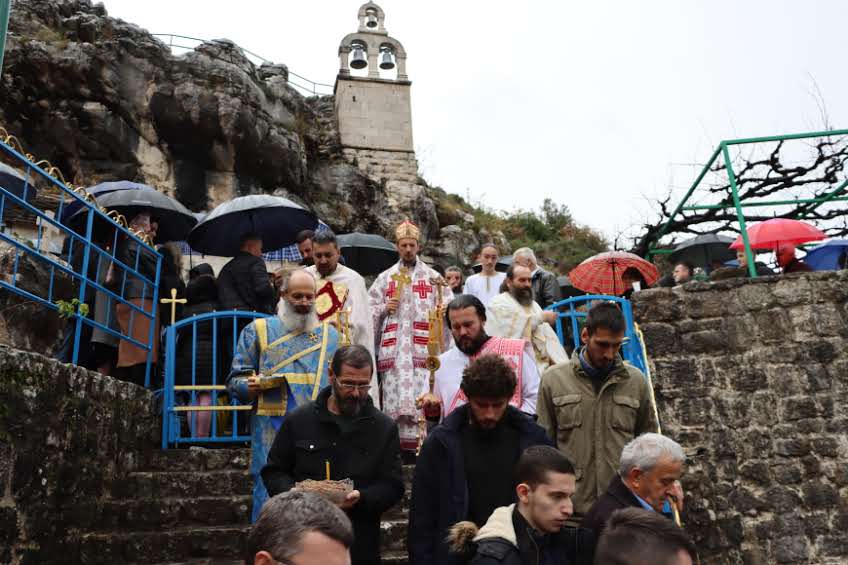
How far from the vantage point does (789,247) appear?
6.73m

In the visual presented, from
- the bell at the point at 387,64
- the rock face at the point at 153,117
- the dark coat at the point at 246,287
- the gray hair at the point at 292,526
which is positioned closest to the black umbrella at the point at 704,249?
the dark coat at the point at 246,287

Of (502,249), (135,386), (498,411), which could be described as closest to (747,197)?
(498,411)

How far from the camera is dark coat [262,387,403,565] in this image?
3.26 m

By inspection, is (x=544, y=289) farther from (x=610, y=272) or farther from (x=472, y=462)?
(x=472, y=462)

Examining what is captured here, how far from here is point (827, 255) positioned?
7.53 m

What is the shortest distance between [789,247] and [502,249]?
16203mm

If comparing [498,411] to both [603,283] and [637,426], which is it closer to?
[637,426]

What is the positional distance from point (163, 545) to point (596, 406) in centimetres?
285

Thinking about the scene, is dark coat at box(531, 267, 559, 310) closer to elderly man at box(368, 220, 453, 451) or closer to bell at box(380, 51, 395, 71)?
elderly man at box(368, 220, 453, 451)

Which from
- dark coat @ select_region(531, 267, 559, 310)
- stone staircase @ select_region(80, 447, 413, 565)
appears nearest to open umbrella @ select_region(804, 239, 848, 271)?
dark coat @ select_region(531, 267, 559, 310)

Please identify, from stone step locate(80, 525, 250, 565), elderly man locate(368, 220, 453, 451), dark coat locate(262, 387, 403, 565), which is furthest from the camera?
elderly man locate(368, 220, 453, 451)

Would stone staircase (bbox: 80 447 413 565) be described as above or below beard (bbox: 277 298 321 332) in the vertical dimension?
below

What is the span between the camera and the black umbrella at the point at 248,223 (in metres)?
7.18

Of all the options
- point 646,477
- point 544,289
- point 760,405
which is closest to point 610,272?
point 544,289
